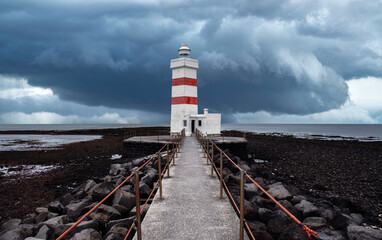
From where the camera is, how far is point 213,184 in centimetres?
645

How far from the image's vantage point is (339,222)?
515 centimetres

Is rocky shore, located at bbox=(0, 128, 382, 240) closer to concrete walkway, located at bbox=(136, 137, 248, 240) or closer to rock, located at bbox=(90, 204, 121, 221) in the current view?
rock, located at bbox=(90, 204, 121, 221)

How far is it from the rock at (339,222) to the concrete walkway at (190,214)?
2.24 meters

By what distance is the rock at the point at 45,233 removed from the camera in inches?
182

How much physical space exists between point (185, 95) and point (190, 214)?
15.5 m

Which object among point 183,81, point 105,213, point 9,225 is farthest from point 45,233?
point 183,81

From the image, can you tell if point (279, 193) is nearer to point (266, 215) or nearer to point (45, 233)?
point (266, 215)

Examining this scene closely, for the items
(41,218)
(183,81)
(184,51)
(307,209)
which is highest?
(184,51)

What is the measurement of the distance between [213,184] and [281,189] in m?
1.97

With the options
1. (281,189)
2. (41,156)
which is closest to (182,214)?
(281,189)

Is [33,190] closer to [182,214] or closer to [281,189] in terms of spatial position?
[182,214]

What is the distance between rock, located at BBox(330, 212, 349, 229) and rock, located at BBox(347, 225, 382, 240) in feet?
1.74

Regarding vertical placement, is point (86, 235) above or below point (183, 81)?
below

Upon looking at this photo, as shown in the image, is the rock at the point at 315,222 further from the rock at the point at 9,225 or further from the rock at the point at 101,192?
the rock at the point at 9,225
